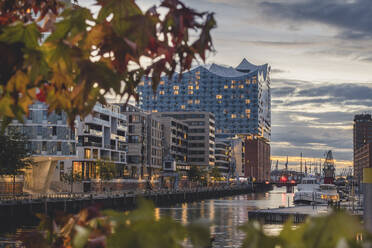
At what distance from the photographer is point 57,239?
371 centimetres

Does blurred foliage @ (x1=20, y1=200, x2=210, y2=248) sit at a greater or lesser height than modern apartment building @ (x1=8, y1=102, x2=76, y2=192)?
lesser

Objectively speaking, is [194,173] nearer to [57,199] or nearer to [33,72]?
[57,199]

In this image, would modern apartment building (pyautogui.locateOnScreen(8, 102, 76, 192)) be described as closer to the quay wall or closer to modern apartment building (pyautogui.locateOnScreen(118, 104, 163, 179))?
the quay wall

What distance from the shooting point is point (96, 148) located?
120250mm

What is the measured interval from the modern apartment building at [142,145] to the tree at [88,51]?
142426mm

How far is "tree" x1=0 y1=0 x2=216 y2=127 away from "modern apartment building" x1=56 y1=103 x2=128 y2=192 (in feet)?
338

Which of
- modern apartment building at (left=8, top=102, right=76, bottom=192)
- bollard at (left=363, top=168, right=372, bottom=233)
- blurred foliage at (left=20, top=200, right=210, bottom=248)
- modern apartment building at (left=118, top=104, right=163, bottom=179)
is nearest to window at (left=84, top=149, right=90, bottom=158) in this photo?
modern apartment building at (left=8, top=102, right=76, bottom=192)

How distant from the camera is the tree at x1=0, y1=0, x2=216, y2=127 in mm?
3025

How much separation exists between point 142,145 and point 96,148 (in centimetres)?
3184

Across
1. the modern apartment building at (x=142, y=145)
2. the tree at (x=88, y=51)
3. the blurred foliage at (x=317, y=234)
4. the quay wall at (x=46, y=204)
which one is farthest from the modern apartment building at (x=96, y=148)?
the blurred foliage at (x=317, y=234)

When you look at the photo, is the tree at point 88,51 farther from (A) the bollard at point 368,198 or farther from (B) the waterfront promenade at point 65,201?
(B) the waterfront promenade at point 65,201

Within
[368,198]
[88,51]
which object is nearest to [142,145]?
[368,198]

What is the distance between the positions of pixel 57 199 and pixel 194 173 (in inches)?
4468

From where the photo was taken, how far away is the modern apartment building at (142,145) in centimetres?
15350
